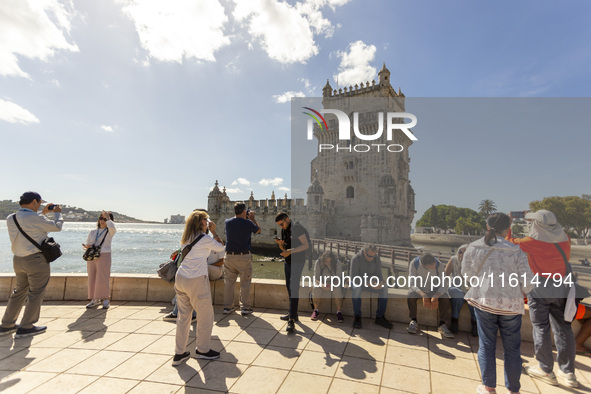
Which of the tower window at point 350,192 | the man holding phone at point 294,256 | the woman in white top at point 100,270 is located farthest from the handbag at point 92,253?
the tower window at point 350,192

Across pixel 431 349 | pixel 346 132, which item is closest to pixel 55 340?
pixel 431 349

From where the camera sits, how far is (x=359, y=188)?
86.6ft

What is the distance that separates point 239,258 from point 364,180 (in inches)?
896

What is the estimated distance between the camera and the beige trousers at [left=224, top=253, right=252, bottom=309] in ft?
16.6

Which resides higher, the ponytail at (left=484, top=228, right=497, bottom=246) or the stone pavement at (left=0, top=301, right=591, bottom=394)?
the ponytail at (left=484, top=228, right=497, bottom=246)

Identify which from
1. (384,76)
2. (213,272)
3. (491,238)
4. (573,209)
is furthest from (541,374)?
(384,76)

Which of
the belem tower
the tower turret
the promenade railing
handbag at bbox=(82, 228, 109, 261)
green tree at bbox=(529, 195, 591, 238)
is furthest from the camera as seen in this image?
the tower turret

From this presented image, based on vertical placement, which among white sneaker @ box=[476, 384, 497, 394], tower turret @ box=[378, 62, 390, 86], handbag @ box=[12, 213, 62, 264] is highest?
tower turret @ box=[378, 62, 390, 86]

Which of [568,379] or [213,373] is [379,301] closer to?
[568,379]

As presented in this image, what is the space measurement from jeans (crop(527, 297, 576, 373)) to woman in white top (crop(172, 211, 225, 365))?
400 centimetres

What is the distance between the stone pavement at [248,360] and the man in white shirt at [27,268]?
0.85ft

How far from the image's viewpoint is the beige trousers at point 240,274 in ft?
16.6

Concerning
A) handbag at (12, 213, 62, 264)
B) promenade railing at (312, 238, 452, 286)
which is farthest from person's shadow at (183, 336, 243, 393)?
promenade railing at (312, 238, 452, 286)

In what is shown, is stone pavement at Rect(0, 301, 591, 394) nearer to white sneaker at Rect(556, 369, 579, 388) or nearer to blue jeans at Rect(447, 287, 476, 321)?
white sneaker at Rect(556, 369, 579, 388)
